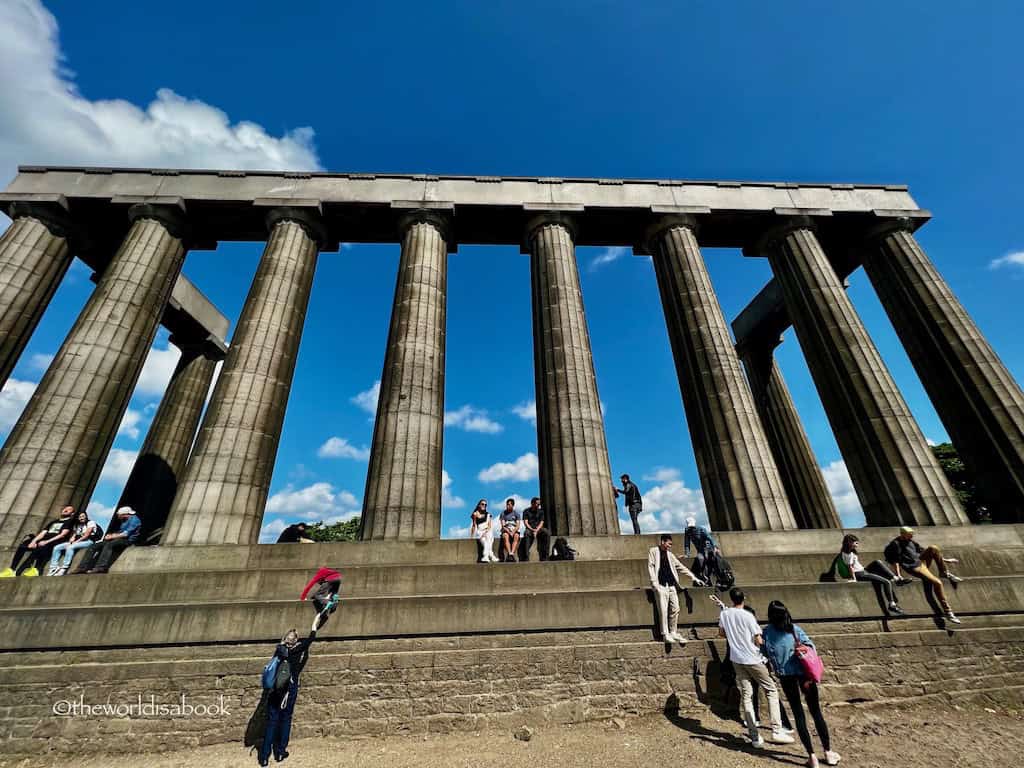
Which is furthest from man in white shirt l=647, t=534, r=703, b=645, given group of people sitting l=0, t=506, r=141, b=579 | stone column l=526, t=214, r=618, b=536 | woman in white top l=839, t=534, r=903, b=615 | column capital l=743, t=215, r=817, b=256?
column capital l=743, t=215, r=817, b=256

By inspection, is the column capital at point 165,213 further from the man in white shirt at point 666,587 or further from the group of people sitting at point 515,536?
the man in white shirt at point 666,587

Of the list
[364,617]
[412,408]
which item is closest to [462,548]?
[364,617]

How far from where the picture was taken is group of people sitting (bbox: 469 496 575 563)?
→ 1233cm

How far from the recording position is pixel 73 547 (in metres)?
11.8

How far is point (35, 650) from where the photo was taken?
29.1 feet

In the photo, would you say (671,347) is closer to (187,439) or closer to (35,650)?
(35,650)

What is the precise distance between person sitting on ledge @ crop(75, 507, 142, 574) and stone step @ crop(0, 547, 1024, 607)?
51.4 inches

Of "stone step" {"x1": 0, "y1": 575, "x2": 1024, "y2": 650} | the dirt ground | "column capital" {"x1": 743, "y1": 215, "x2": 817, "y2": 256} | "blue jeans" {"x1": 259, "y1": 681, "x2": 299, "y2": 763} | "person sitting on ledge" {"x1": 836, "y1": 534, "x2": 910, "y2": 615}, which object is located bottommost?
the dirt ground

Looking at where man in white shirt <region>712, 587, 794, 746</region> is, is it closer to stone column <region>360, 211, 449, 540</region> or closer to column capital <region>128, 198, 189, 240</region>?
stone column <region>360, 211, 449, 540</region>

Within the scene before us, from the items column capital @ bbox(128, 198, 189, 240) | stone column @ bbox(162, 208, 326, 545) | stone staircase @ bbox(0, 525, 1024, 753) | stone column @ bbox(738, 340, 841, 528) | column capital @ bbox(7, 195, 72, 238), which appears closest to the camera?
stone staircase @ bbox(0, 525, 1024, 753)

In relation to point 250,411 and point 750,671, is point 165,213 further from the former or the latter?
point 750,671

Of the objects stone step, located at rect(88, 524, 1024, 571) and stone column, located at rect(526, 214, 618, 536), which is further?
stone column, located at rect(526, 214, 618, 536)

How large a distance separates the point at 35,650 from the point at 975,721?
18.3 meters

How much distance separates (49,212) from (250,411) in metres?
14.9
